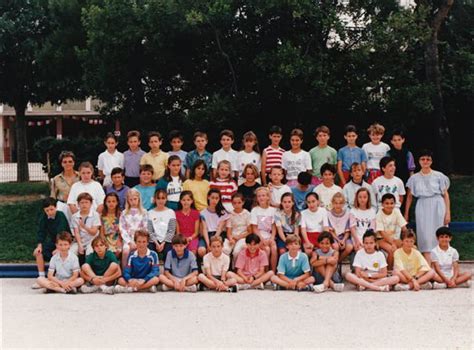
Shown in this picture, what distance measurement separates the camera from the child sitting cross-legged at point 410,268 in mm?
8375

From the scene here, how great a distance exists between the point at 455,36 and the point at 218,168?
526 inches

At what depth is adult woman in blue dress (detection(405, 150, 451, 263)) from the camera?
9.30 m

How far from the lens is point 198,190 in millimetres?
9336

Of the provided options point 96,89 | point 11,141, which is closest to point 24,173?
point 96,89

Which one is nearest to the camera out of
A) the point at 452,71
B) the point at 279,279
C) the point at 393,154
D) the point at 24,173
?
the point at 279,279

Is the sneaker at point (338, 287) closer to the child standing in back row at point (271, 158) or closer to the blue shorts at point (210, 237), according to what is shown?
the blue shorts at point (210, 237)

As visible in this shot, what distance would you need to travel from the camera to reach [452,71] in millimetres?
17703

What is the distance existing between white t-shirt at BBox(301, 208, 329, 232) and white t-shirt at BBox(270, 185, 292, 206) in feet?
1.61

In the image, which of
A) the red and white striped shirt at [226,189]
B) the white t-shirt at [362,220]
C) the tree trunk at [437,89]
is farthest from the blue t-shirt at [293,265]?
the tree trunk at [437,89]

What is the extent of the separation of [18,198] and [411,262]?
534 inches

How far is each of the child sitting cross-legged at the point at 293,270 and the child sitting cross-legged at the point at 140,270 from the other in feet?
4.77

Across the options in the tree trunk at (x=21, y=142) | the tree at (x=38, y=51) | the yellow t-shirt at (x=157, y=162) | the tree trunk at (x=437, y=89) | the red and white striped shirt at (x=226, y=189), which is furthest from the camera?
the tree trunk at (x=21, y=142)

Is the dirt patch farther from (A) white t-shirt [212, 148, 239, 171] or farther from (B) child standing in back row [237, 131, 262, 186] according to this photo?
(B) child standing in back row [237, 131, 262, 186]

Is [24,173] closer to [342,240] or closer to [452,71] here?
[452,71]
